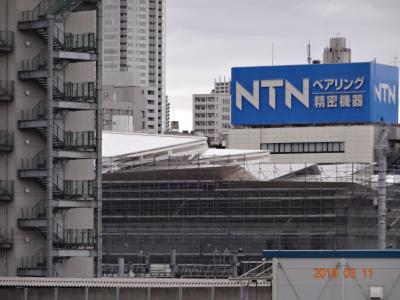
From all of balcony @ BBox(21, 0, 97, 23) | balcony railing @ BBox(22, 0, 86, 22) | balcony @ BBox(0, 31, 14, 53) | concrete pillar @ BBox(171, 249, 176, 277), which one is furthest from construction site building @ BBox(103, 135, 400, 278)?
balcony @ BBox(0, 31, 14, 53)

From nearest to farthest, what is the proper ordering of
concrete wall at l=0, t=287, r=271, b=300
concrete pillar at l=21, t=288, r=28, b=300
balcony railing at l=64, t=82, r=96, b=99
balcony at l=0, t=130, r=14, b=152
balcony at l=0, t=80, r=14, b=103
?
1. concrete wall at l=0, t=287, r=271, b=300
2. concrete pillar at l=21, t=288, r=28, b=300
3. balcony at l=0, t=130, r=14, b=152
4. balcony at l=0, t=80, r=14, b=103
5. balcony railing at l=64, t=82, r=96, b=99

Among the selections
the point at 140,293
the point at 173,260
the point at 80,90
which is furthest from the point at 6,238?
the point at 173,260

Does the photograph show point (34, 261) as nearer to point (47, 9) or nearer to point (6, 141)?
point (6, 141)

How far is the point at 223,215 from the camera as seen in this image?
6575 inches

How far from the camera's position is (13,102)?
296ft

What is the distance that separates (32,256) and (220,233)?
7684 cm

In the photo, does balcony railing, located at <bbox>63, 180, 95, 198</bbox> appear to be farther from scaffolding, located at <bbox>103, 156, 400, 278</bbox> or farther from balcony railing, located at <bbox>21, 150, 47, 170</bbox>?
scaffolding, located at <bbox>103, 156, 400, 278</bbox>

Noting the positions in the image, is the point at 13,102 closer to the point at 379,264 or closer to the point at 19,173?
the point at 19,173

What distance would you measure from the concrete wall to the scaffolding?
3262 inches

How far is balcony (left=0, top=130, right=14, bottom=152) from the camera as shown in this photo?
89562 mm

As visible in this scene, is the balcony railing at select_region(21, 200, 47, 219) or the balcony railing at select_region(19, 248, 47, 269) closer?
the balcony railing at select_region(19, 248, 47, 269)

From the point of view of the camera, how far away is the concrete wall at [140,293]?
76.6 metres
